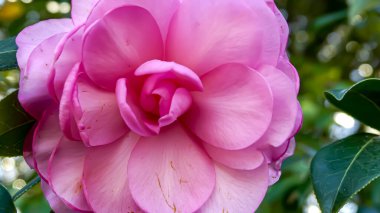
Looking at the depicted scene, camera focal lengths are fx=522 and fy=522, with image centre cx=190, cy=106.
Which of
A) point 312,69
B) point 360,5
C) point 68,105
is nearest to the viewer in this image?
point 68,105

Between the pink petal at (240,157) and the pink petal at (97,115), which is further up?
the pink petal at (97,115)

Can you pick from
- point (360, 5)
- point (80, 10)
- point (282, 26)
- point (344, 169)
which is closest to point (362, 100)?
point (344, 169)

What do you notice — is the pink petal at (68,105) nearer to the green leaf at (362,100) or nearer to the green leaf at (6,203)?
the green leaf at (6,203)

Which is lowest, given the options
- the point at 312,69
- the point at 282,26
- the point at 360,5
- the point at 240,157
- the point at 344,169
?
the point at 312,69

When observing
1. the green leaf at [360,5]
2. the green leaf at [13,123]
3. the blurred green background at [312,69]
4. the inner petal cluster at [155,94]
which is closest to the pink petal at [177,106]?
the inner petal cluster at [155,94]

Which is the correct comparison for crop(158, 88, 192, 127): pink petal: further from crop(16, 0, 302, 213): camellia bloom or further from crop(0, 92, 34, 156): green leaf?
crop(0, 92, 34, 156): green leaf

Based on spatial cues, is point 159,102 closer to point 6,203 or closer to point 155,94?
point 155,94
